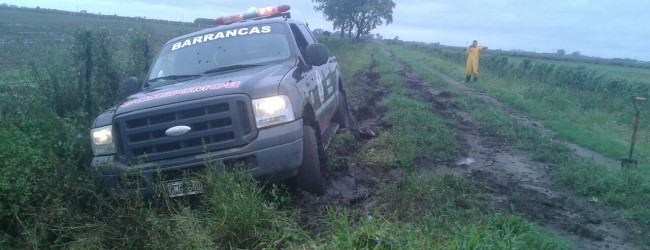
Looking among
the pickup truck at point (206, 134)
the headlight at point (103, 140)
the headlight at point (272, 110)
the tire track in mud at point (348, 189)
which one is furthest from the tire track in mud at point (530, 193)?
the headlight at point (103, 140)

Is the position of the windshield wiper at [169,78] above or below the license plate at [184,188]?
above

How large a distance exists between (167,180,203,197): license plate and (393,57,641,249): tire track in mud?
2.72 m

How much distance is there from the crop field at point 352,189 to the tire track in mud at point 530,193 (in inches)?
0.9

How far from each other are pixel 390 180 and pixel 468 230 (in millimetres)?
2087

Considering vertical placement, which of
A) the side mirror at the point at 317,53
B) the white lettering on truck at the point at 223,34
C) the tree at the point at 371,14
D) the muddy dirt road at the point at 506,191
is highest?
the tree at the point at 371,14

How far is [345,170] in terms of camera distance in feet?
20.4

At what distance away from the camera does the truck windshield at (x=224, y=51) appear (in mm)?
5906

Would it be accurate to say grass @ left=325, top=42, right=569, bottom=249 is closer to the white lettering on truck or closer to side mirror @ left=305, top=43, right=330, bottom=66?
side mirror @ left=305, top=43, right=330, bottom=66

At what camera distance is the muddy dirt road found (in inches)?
181

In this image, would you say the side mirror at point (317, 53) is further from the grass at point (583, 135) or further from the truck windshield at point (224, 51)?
the grass at point (583, 135)

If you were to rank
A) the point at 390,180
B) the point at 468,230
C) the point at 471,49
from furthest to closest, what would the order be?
the point at 471,49
the point at 390,180
the point at 468,230

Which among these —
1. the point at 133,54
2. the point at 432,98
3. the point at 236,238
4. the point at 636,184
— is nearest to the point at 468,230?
the point at 236,238

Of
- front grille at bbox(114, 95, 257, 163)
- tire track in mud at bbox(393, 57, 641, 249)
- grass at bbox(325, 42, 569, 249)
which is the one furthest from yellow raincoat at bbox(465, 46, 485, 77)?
front grille at bbox(114, 95, 257, 163)

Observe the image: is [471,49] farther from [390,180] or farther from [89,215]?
[89,215]
